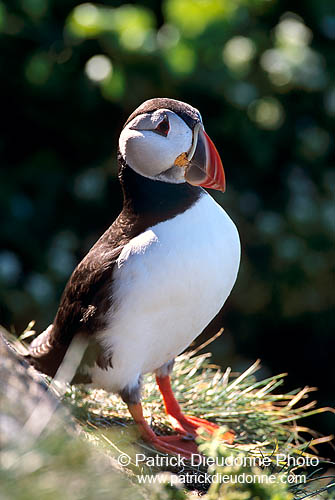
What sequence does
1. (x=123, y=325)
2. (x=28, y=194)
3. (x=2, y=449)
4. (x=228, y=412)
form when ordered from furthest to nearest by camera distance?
1. (x=28, y=194)
2. (x=228, y=412)
3. (x=123, y=325)
4. (x=2, y=449)

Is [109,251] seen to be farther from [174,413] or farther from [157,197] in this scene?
[174,413]

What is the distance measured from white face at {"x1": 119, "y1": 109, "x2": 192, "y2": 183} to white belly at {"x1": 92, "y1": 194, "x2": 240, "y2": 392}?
0.53 feet

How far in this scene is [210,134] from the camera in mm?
5992

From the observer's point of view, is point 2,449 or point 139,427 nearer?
point 2,449

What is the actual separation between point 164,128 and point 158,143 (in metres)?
0.06

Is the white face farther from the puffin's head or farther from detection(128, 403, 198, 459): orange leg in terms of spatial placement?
detection(128, 403, 198, 459): orange leg

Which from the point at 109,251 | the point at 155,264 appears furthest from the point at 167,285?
the point at 109,251

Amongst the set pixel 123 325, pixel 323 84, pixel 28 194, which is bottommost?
pixel 323 84

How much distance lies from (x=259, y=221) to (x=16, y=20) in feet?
8.40

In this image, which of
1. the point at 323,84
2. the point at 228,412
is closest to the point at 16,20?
the point at 323,84

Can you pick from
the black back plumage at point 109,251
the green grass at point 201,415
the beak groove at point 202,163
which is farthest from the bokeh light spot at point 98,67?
the beak groove at point 202,163

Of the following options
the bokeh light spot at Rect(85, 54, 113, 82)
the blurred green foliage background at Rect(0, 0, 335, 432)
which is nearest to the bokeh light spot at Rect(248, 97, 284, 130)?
the blurred green foliage background at Rect(0, 0, 335, 432)

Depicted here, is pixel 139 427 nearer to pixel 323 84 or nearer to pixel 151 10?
pixel 323 84

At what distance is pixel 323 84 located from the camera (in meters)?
6.11
